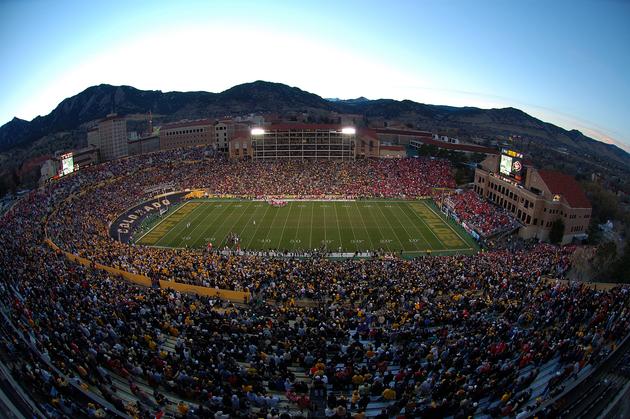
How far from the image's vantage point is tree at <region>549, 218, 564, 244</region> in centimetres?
3525

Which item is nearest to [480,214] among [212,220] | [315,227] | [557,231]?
[557,231]

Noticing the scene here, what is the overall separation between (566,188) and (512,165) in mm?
5695

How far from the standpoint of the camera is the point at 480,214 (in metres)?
40.0

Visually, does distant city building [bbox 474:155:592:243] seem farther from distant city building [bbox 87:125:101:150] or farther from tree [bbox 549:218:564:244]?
distant city building [bbox 87:125:101:150]

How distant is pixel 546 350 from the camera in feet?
42.3

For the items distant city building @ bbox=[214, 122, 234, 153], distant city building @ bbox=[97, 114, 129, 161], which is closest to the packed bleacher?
distant city building @ bbox=[214, 122, 234, 153]

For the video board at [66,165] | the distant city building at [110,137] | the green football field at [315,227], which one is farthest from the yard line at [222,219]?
the distant city building at [110,137]

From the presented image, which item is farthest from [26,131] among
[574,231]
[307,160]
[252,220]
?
[574,231]

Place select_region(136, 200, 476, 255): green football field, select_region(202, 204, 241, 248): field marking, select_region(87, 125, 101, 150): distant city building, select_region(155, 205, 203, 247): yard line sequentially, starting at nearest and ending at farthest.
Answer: select_region(136, 200, 476, 255): green football field < select_region(202, 204, 241, 248): field marking < select_region(155, 205, 203, 247): yard line < select_region(87, 125, 101, 150): distant city building

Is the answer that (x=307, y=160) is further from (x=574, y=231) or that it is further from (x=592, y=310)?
(x=592, y=310)

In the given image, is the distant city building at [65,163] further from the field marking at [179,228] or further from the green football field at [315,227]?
the field marking at [179,228]

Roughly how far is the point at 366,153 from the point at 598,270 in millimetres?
42804

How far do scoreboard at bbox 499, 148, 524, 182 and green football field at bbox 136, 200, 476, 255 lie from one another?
817 centimetres

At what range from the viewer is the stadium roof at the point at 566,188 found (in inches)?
1417
